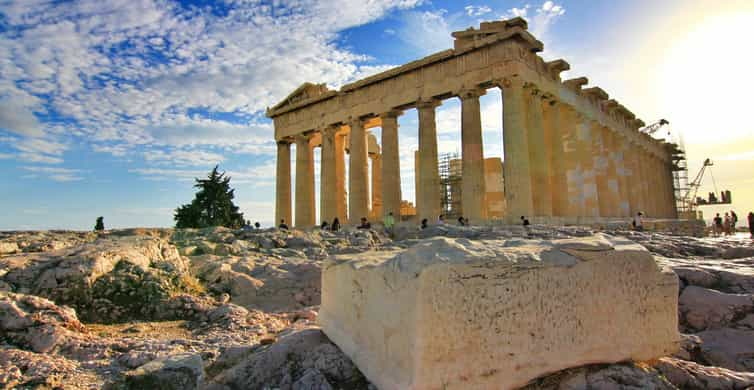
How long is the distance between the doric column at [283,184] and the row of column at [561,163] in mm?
15652

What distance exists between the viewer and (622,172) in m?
27.6

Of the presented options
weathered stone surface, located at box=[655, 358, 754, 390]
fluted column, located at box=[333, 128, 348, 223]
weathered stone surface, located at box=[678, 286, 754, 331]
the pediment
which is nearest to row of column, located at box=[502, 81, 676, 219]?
fluted column, located at box=[333, 128, 348, 223]

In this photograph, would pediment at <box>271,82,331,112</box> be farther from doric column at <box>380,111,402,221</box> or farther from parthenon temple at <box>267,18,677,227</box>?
doric column at <box>380,111,402,221</box>

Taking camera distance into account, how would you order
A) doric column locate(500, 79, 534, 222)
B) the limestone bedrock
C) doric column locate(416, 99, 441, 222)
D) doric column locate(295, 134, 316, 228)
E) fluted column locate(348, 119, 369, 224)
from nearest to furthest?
the limestone bedrock
doric column locate(500, 79, 534, 222)
doric column locate(416, 99, 441, 222)
fluted column locate(348, 119, 369, 224)
doric column locate(295, 134, 316, 228)

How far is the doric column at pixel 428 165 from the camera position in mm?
22094

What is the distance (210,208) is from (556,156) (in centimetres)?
2163

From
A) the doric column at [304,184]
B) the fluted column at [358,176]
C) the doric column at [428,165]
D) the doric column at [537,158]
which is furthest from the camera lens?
the doric column at [304,184]

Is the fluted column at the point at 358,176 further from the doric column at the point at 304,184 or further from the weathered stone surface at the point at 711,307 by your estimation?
the weathered stone surface at the point at 711,307

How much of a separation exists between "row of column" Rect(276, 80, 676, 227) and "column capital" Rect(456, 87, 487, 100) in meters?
0.05

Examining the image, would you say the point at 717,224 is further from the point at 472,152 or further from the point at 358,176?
the point at 358,176

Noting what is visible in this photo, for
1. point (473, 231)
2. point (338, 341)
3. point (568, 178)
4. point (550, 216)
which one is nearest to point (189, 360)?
point (338, 341)

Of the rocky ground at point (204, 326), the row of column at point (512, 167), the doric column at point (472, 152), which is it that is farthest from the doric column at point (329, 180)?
the rocky ground at point (204, 326)

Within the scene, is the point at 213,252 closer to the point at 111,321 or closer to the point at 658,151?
the point at 111,321

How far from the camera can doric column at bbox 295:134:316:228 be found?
1130 inches
